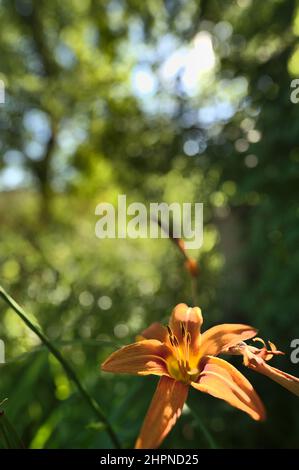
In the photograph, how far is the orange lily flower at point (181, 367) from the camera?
343 mm

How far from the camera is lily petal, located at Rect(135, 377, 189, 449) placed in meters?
0.33

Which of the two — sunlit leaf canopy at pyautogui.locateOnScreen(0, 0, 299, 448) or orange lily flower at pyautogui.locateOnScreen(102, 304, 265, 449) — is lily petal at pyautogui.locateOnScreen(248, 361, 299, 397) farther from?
sunlit leaf canopy at pyautogui.locateOnScreen(0, 0, 299, 448)

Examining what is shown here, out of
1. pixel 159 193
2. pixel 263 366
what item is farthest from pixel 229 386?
pixel 159 193

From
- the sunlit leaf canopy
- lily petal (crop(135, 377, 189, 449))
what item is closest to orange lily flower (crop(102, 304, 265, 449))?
lily petal (crop(135, 377, 189, 449))

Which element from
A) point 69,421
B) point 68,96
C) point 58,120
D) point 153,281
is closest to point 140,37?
point 68,96

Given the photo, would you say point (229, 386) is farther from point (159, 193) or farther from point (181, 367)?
point (159, 193)

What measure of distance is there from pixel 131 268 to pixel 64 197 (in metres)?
1.16

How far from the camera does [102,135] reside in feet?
6.04

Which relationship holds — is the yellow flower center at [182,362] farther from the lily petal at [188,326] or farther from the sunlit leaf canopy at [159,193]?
the sunlit leaf canopy at [159,193]

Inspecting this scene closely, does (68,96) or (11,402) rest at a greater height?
(68,96)

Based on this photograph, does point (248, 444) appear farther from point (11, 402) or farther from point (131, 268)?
point (131, 268)

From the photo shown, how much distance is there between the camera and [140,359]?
0.39 metres

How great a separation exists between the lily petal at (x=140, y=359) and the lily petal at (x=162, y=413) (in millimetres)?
13

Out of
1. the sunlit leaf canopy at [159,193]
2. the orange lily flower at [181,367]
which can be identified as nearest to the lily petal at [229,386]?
the orange lily flower at [181,367]
